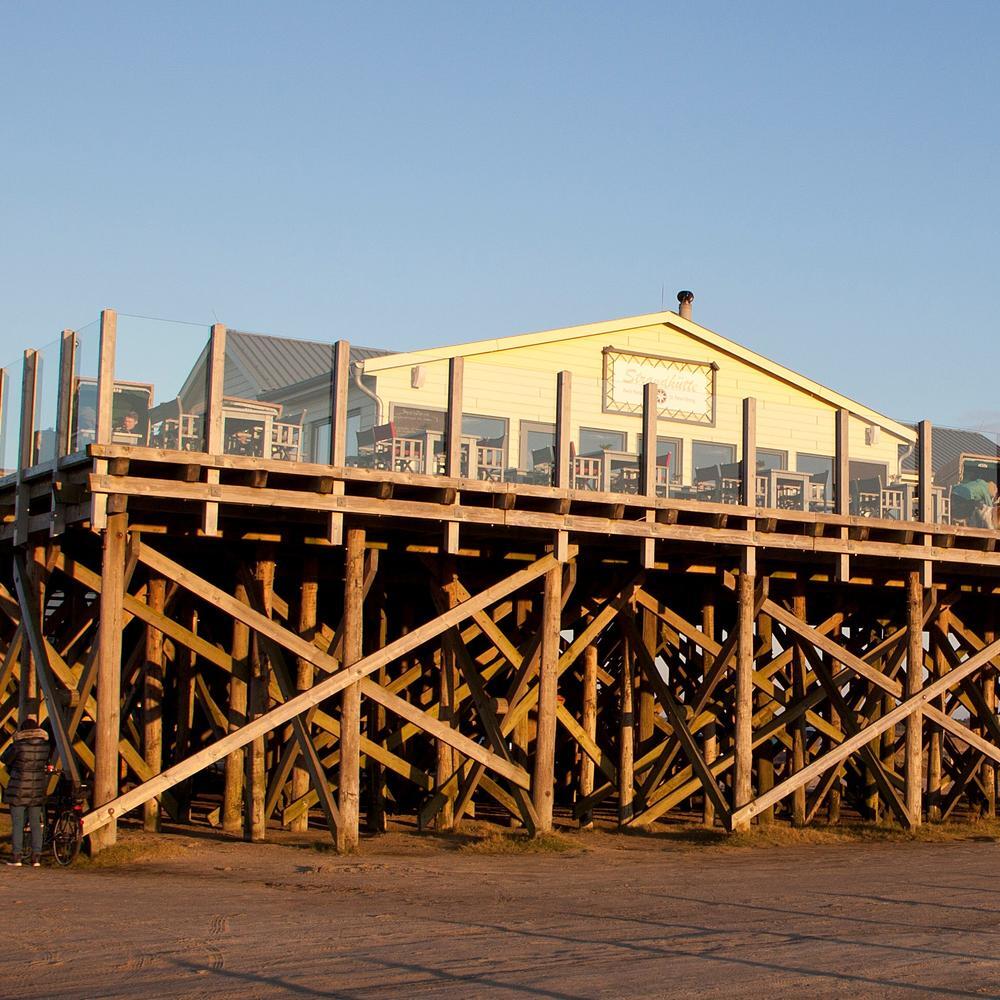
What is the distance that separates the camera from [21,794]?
1480 centimetres

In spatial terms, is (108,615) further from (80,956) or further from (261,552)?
(80,956)

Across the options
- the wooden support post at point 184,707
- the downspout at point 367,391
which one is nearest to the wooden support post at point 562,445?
the downspout at point 367,391

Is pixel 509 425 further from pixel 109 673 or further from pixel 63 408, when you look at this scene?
pixel 109 673

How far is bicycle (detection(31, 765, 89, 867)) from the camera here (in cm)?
1476

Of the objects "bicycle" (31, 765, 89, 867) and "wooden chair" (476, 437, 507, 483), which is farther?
"wooden chair" (476, 437, 507, 483)

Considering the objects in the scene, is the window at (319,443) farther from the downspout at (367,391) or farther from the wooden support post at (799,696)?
the wooden support post at (799,696)

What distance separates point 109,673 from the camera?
15.0 meters

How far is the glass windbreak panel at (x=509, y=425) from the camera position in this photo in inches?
677

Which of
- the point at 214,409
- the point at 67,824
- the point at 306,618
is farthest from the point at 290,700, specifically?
the point at 214,409

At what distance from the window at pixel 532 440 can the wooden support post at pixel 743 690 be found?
308 centimetres

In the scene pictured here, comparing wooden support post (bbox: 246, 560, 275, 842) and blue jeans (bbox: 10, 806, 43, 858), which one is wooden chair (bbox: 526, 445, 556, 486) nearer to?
wooden support post (bbox: 246, 560, 275, 842)

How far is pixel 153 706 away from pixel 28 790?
329 centimetres

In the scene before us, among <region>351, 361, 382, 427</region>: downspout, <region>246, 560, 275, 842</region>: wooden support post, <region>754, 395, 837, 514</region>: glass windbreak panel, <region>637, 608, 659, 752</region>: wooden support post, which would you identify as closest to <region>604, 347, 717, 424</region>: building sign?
<region>754, 395, 837, 514</region>: glass windbreak panel

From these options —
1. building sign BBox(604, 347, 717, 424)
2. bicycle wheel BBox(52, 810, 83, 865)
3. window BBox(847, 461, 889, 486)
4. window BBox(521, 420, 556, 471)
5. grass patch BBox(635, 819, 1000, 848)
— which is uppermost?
building sign BBox(604, 347, 717, 424)
